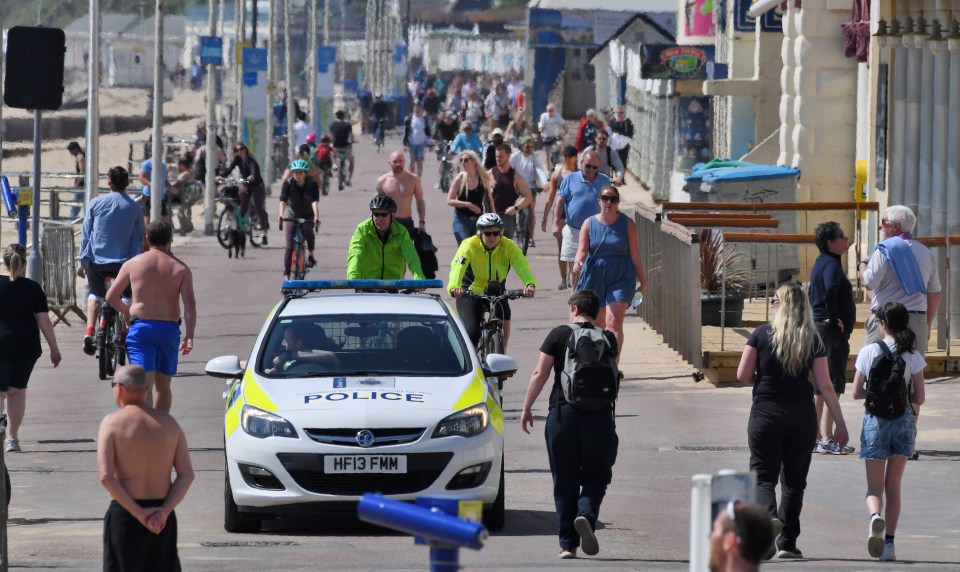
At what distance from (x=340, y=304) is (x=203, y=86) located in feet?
520

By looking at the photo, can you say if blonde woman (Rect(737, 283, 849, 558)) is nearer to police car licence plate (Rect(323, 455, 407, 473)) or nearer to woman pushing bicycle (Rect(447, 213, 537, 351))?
police car licence plate (Rect(323, 455, 407, 473))

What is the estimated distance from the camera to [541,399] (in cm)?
1719

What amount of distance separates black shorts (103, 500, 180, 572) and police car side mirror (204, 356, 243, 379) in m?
3.11

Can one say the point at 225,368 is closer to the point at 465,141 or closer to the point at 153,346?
the point at 153,346

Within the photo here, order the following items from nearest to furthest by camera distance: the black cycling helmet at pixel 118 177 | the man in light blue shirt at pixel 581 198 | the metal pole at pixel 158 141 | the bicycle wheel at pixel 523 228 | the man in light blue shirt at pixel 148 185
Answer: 1. the black cycling helmet at pixel 118 177
2. the man in light blue shirt at pixel 581 198
3. the bicycle wheel at pixel 523 228
4. the metal pole at pixel 158 141
5. the man in light blue shirt at pixel 148 185

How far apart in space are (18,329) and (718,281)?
28.1ft

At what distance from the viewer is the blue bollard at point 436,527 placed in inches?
186

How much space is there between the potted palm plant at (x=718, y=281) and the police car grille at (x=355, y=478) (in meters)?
9.10

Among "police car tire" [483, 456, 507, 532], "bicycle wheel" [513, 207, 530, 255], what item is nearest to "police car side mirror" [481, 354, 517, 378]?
"police car tire" [483, 456, 507, 532]

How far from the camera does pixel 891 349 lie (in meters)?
10.9

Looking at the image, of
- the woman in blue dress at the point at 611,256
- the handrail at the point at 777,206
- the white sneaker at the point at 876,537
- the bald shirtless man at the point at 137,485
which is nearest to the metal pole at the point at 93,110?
the handrail at the point at 777,206

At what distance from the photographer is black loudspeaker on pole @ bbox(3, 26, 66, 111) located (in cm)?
1559

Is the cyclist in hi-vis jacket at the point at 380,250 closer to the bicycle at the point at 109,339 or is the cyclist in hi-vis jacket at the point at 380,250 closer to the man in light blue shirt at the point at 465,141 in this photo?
the bicycle at the point at 109,339

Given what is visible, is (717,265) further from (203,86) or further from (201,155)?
(203,86)
